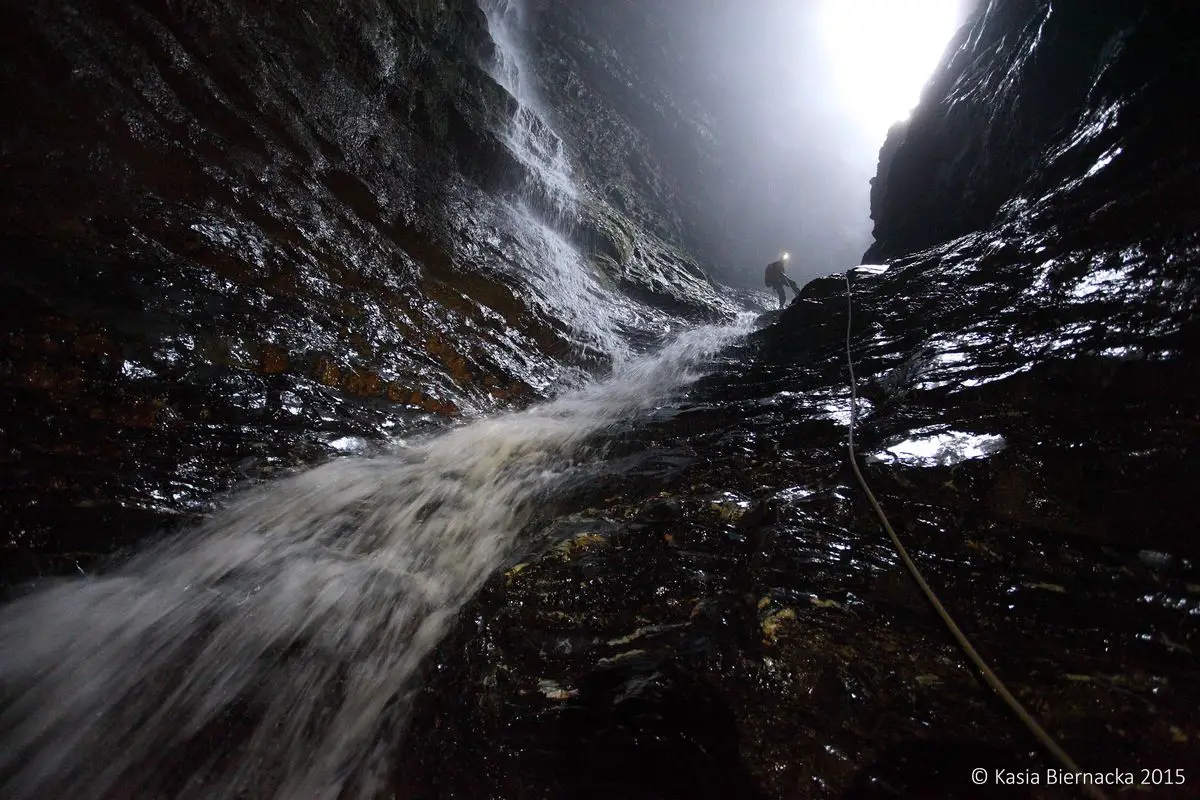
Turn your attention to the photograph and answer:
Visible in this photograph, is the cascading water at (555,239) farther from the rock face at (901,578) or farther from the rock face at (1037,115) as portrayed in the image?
the rock face at (1037,115)

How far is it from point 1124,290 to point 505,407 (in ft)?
19.5

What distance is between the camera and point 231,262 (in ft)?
17.0

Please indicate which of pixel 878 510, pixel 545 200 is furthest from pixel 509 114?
pixel 878 510

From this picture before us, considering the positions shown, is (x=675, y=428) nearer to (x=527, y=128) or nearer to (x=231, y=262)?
(x=231, y=262)

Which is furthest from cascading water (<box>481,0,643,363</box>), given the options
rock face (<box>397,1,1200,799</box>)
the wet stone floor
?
the wet stone floor

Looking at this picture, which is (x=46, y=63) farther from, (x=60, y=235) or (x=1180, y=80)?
(x=1180, y=80)

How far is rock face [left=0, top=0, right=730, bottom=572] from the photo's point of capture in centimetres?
367

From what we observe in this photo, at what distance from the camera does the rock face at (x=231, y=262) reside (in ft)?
12.0

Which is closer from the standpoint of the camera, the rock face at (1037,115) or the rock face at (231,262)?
the rock face at (231,262)

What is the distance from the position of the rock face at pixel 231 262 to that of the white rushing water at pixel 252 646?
1.44ft

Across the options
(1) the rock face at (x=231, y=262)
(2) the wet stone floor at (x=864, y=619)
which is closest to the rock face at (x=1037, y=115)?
(2) the wet stone floor at (x=864, y=619)

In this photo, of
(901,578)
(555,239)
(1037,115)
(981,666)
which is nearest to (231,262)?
(901,578)

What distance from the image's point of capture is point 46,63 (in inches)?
196

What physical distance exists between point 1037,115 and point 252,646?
39.2 ft
